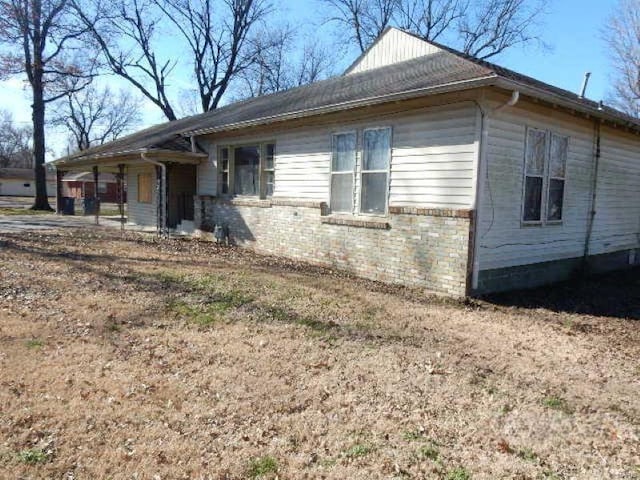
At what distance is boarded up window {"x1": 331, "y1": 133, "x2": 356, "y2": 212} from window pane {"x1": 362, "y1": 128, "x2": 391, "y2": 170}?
0.31 metres

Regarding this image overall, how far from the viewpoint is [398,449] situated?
3223 millimetres

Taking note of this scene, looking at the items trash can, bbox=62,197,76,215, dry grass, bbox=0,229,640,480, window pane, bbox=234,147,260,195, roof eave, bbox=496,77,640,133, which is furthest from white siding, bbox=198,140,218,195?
trash can, bbox=62,197,76,215

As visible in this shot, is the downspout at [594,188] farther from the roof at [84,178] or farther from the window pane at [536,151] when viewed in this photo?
the roof at [84,178]

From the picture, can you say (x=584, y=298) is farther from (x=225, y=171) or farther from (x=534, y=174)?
(x=225, y=171)

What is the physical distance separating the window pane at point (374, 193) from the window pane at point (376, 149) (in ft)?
0.56

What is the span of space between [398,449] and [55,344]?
372 cm

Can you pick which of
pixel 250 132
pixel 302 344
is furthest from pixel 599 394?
pixel 250 132

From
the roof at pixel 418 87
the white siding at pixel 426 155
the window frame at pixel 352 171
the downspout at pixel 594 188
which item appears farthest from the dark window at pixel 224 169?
the downspout at pixel 594 188

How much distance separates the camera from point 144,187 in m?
18.8

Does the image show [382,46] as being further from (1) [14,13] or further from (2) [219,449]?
(1) [14,13]

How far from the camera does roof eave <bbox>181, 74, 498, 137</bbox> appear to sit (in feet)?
21.8

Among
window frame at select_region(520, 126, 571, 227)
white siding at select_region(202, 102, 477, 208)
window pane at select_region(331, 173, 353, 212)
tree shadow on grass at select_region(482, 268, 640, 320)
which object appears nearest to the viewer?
white siding at select_region(202, 102, 477, 208)

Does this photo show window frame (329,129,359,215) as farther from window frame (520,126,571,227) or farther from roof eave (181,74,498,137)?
window frame (520,126,571,227)

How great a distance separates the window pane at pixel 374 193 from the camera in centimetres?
886
